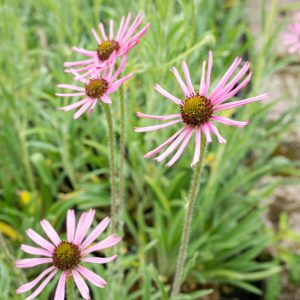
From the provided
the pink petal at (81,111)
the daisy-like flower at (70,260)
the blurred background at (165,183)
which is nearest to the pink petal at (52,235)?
the daisy-like flower at (70,260)

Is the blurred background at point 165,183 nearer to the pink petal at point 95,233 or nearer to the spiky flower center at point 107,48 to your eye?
the spiky flower center at point 107,48

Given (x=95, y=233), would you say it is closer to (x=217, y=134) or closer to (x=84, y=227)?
(x=84, y=227)

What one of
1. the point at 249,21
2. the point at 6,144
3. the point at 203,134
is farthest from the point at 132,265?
the point at 249,21

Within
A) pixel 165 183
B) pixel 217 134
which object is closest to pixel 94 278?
pixel 217 134

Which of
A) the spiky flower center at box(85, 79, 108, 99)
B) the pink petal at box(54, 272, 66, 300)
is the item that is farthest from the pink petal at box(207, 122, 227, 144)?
the pink petal at box(54, 272, 66, 300)

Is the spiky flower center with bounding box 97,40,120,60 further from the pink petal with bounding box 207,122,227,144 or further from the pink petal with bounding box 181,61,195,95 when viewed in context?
the pink petal with bounding box 207,122,227,144

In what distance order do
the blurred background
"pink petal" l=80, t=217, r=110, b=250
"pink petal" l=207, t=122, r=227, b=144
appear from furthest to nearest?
1. the blurred background
2. "pink petal" l=80, t=217, r=110, b=250
3. "pink petal" l=207, t=122, r=227, b=144
